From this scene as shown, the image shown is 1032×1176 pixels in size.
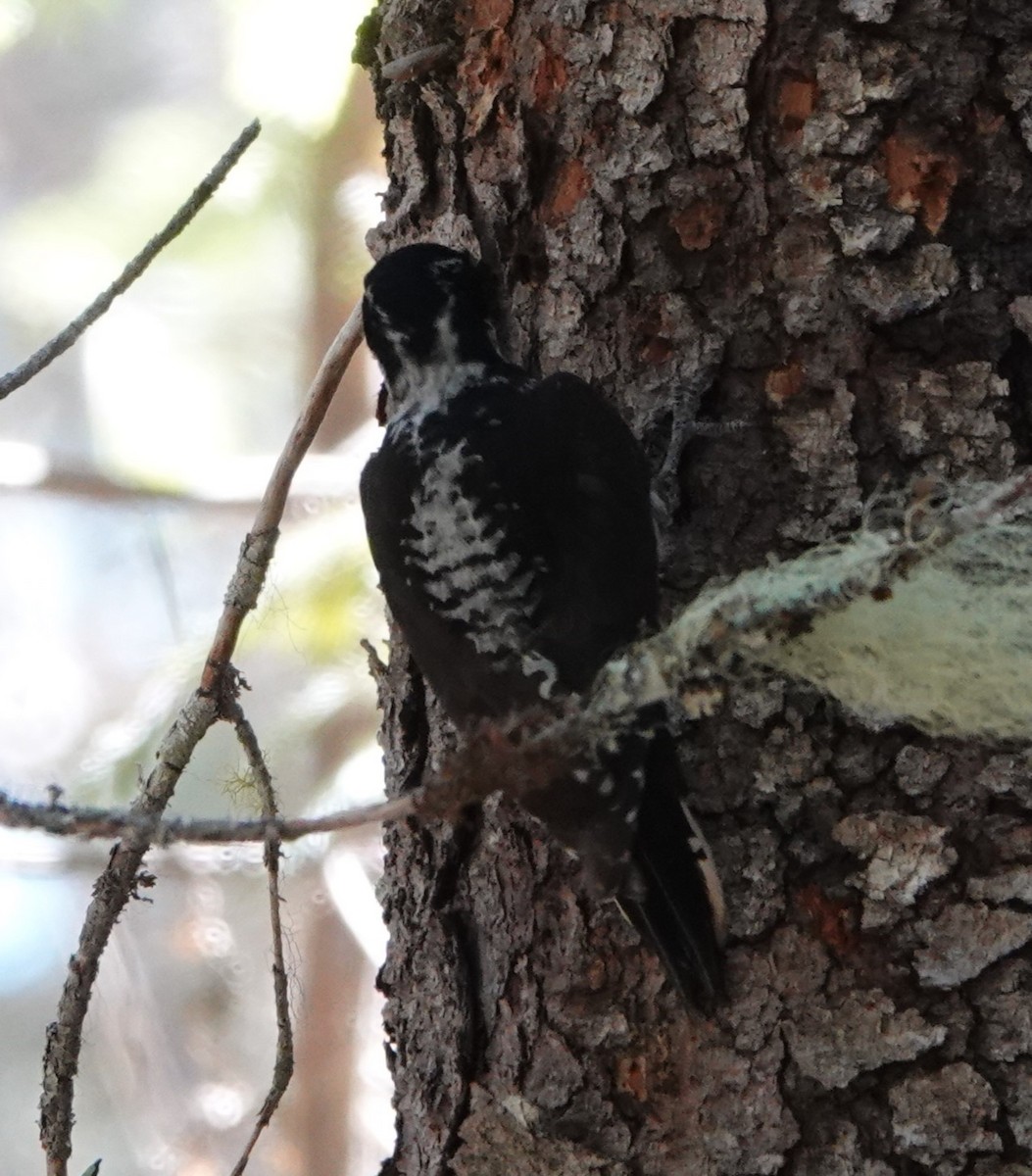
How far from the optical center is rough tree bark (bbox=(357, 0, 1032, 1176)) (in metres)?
1.50

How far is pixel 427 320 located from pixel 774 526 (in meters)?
0.57

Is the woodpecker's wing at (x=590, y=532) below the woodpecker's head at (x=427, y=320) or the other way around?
below

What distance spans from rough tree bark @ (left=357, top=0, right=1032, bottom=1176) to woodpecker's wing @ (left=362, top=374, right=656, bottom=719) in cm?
8

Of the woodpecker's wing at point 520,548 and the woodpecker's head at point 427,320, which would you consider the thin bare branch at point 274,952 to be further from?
the woodpecker's head at point 427,320

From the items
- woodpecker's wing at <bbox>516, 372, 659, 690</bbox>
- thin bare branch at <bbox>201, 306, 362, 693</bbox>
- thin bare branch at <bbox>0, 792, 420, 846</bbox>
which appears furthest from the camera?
thin bare branch at <bbox>201, 306, 362, 693</bbox>

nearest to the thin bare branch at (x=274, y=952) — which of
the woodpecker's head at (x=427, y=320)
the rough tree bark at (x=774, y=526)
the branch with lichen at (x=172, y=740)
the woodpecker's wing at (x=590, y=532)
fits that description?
the branch with lichen at (x=172, y=740)

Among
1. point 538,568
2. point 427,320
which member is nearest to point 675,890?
point 538,568

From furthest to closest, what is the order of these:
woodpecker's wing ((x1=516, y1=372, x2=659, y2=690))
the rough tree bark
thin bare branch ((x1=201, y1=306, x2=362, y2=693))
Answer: thin bare branch ((x1=201, y1=306, x2=362, y2=693)) < woodpecker's wing ((x1=516, y1=372, x2=659, y2=690)) < the rough tree bark

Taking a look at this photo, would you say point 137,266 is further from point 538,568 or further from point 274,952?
point 274,952

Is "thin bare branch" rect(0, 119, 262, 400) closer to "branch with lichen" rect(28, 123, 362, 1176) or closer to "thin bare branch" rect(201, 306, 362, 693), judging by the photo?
"branch with lichen" rect(28, 123, 362, 1176)

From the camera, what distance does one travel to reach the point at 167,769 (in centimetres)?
164

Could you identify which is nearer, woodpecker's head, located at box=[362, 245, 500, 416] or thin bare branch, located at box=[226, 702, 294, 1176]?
thin bare branch, located at box=[226, 702, 294, 1176]

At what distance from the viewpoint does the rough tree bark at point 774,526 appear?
4.91 feet

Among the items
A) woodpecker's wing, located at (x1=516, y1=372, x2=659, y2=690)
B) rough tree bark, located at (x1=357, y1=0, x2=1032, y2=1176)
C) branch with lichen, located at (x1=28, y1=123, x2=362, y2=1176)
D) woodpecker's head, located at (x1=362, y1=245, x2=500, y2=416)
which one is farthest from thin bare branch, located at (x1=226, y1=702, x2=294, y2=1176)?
woodpecker's head, located at (x1=362, y1=245, x2=500, y2=416)
